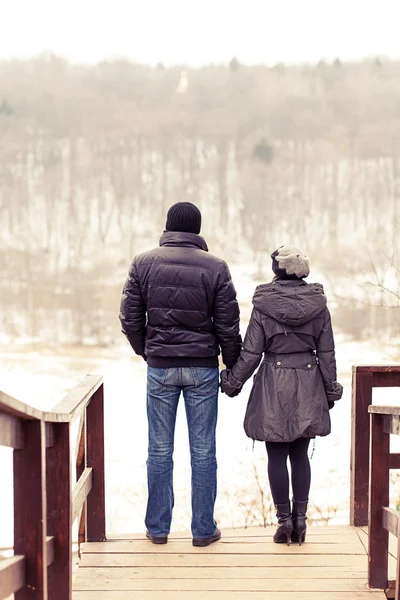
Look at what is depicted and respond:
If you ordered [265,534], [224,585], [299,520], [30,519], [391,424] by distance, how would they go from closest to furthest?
1. [30,519]
2. [391,424]
3. [224,585]
4. [299,520]
5. [265,534]

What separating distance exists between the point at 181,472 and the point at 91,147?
655 inches

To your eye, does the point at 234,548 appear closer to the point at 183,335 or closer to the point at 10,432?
the point at 183,335

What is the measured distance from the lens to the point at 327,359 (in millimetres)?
3834

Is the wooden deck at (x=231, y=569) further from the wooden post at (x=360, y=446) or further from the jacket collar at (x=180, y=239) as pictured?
the jacket collar at (x=180, y=239)

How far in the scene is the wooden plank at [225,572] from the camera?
3574mm

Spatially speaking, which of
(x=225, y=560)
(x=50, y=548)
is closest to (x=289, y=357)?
(x=225, y=560)

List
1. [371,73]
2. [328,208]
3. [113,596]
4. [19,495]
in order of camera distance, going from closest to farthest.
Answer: [19,495] → [113,596] → [328,208] → [371,73]

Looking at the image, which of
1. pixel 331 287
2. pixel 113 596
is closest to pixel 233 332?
pixel 113 596

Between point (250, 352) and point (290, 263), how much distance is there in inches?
16.5

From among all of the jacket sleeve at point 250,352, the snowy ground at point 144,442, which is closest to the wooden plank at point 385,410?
the jacket sleeve at point 250,352

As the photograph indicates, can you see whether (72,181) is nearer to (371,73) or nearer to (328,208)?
(328,208)

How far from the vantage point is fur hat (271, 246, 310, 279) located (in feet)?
12.4

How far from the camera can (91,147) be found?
28.9 m

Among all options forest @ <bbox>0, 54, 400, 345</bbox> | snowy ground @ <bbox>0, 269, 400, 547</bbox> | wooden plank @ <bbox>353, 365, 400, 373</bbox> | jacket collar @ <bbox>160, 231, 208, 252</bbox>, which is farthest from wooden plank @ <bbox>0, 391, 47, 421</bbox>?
forest @ <bbox>0, 54, 400, 345</bbox>
